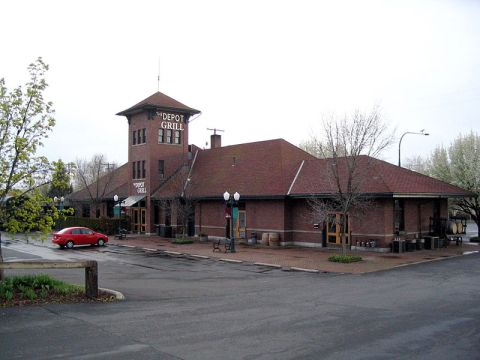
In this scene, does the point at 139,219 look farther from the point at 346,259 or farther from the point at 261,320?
the point at 261,320

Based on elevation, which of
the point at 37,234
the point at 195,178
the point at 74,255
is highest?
the point at 195,178

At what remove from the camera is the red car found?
33281 millimetres

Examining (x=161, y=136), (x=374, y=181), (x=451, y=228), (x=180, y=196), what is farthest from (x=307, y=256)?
(x=161, y=136)

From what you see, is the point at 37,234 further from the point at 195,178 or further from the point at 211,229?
the point at 195,178

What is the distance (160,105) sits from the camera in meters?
42.5

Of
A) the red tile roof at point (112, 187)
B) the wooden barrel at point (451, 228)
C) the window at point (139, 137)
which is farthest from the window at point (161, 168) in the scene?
the wooden barrel at point (451, 228)

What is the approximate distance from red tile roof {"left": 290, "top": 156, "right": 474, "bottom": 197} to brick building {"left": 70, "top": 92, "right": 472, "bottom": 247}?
8 centimetres

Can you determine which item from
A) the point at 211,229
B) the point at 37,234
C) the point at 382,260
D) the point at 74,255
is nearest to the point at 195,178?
the point at 211,229

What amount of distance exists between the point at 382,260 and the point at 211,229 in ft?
54.2

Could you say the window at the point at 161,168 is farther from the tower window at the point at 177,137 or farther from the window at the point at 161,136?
the tower window at the point at 177,137

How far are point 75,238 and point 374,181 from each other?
20.8 m

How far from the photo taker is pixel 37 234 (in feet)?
47.3

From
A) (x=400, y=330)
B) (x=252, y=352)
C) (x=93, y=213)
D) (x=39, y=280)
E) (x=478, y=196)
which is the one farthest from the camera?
(x=93, y=213)

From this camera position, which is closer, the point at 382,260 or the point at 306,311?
the point at 306,311
